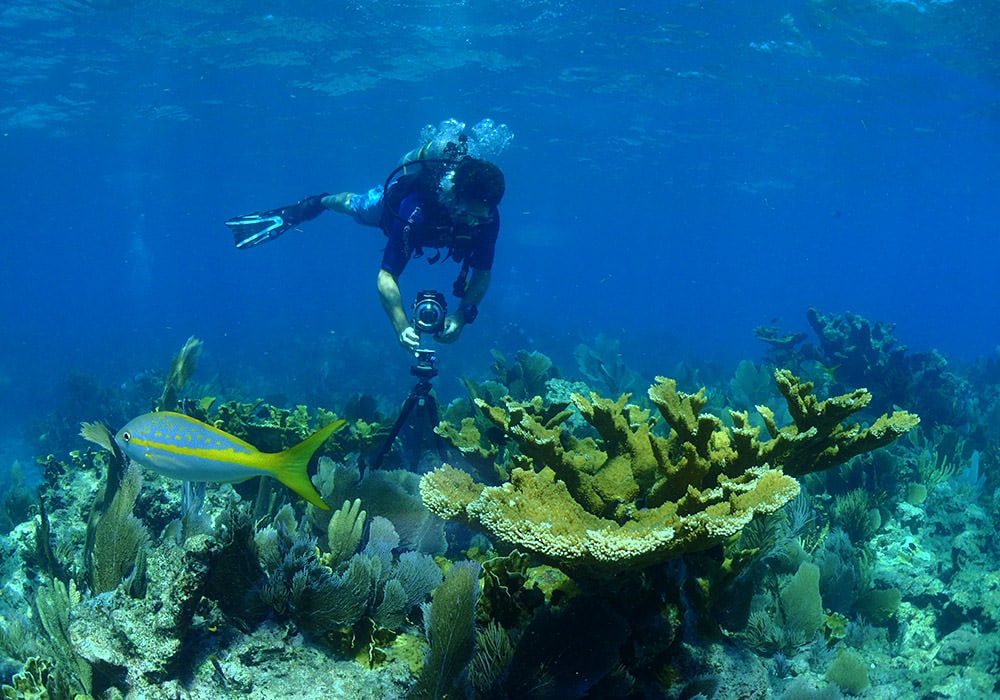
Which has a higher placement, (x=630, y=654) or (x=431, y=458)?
(x=630, y=654)

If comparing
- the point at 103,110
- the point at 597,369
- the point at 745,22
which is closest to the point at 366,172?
the point at 103,110

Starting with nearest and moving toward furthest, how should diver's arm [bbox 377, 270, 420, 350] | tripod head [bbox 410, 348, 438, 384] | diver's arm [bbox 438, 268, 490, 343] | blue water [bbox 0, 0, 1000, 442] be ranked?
tripod head [bbox 410, 348, 438, 384] < diver's arm [bbox 377, 270, 420, 350] < diver's arm [bbox 438, 268, 490, 343] < blue water [bbox 0, 0, 1000, 442]

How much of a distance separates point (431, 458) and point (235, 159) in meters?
52.7

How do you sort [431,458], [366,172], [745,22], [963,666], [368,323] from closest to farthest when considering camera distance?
1. [963,666]
2. [431,458]
3. [745,22]
4. [368,323]
5. [366,172]

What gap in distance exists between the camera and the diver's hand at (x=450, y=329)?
5.72 m

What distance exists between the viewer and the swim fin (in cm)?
902

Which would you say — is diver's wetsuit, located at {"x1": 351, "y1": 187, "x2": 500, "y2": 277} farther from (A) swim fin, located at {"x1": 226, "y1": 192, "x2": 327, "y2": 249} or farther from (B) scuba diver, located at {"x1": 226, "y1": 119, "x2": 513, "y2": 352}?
(A) swim fin, located at {"x1": 226, "y1": 192, "x2": 327, "y2": 249}

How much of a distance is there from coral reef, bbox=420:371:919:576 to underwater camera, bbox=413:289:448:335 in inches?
89.3

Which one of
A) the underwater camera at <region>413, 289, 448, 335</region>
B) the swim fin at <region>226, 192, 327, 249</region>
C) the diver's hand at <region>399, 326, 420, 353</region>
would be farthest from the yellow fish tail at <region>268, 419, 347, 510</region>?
the swim fin at <region>226, 192, 327, 249</region>

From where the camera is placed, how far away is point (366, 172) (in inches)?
2269

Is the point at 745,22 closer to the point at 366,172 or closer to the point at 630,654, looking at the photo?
the point at 630,654

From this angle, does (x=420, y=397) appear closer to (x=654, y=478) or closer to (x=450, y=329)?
(x=450, y=329)

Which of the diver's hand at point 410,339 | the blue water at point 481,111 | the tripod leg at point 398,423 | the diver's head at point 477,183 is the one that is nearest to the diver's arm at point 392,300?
the diver's hand at point 410,339

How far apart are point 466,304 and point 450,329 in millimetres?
583
